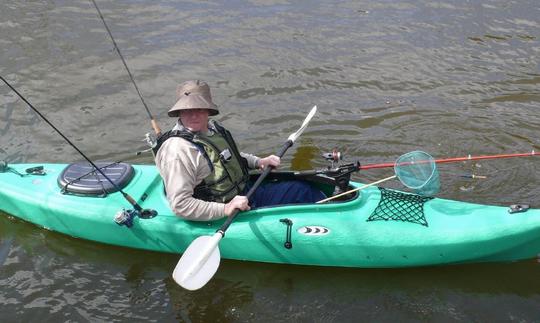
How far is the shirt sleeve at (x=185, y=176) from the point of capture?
4.07m

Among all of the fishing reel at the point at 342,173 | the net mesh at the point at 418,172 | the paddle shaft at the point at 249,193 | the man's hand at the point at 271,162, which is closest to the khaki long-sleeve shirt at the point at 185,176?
the paddle shaft at the point at 249,193

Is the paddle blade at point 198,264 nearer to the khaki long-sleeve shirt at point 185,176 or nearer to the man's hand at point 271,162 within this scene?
the khaki long-sleeve shirt at point 185,176

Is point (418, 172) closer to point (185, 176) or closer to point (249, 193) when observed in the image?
point (249, 193)

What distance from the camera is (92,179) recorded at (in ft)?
16.3

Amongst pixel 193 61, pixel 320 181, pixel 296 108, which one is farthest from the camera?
pixel 193 61

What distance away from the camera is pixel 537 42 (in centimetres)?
893

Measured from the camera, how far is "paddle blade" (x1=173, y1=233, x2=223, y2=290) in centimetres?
387

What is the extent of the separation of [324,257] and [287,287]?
41 cm

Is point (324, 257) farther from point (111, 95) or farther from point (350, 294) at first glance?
point (111, 95)

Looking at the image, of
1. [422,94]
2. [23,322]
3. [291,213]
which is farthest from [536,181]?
[23,322]

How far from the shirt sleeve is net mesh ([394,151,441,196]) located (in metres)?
1.46

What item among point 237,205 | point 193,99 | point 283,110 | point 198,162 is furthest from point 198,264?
point 283,110

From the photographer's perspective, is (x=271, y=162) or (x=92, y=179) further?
(x=92, y=179)

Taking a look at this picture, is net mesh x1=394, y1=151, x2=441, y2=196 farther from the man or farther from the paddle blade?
the paddle blade
